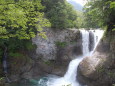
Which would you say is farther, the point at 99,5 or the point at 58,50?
the point at 58,50

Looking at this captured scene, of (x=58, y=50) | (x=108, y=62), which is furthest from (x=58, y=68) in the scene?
(x=108, y=62)

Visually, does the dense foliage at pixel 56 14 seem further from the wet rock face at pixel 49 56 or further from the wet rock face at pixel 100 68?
the wet rock face at pixel 100 68

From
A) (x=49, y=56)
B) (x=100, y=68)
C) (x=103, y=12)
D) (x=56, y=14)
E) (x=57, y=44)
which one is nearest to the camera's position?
(x=103, y=12)

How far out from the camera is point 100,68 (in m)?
8.94

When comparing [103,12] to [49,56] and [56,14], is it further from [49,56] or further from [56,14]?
[49,56]

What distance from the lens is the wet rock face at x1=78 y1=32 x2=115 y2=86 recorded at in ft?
28.8

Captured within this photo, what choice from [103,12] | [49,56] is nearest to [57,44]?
[49,56]

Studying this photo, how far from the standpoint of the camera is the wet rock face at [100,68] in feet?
28.8

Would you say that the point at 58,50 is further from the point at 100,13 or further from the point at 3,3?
the point at 3,3

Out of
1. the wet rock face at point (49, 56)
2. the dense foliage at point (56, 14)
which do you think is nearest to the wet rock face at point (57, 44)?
the wet rock face at point (49, 56)

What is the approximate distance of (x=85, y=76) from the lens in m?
9.17

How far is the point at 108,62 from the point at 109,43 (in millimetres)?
1703

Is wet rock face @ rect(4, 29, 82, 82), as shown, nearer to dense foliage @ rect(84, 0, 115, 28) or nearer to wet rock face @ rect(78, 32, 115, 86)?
wet rock face @ rect(78, 32, 115, 86)

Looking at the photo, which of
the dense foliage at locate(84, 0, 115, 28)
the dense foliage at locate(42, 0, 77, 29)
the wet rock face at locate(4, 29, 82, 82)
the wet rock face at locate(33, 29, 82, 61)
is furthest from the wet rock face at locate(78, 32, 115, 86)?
the dense foliage at locate(42, 0, 77, 29)
